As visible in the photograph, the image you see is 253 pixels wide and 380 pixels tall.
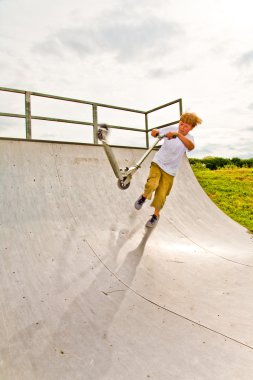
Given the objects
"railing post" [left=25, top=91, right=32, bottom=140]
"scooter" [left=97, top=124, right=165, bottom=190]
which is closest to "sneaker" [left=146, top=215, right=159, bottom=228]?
"scooter" [left=97, top=124, right=165, bottom=190]

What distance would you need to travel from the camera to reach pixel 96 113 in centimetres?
796

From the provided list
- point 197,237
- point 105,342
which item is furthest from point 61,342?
point 197,237

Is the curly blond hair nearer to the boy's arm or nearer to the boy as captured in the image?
the boy

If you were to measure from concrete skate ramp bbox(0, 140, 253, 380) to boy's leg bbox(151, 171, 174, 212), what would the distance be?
1.30ft

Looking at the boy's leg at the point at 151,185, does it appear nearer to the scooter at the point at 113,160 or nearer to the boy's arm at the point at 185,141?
the scooter at the point at 113,160

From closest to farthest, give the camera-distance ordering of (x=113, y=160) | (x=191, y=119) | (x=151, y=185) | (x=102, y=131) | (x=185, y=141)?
(x=102, y=131) < (x=113, y=160) < (x=185, y=141) < (x=191, y=119) < (x=151, y=185)

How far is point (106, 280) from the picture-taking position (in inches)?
139

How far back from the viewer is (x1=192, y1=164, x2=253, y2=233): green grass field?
10.1 metres

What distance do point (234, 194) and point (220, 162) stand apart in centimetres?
976

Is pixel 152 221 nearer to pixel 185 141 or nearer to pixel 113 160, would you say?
pixel 185 141

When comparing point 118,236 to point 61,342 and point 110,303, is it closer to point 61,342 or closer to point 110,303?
point 110,303

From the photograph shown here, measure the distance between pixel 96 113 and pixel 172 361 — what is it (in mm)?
6559

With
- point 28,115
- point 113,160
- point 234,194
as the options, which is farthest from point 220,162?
point 113,160

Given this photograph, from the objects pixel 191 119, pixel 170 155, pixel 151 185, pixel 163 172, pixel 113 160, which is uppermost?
pixel 191 119
